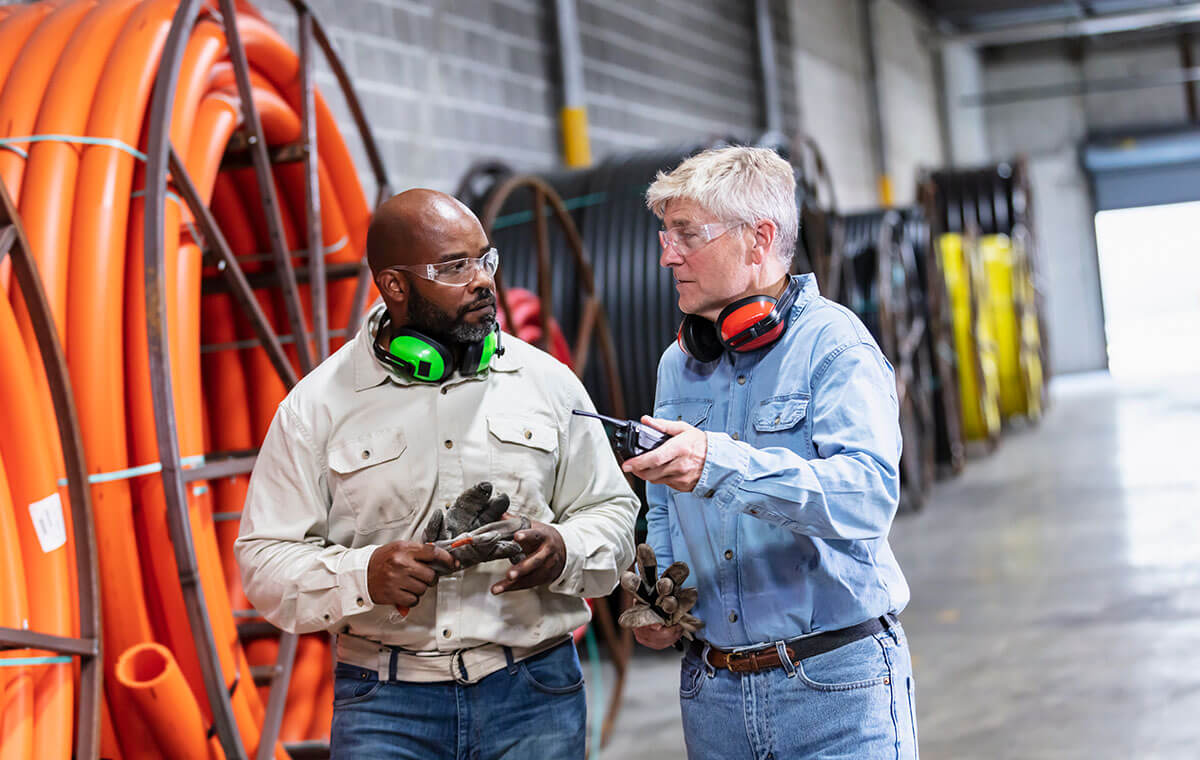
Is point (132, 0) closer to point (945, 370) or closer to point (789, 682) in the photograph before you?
point (789, 682)

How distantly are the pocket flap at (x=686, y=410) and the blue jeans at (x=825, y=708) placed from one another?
1.52 ft

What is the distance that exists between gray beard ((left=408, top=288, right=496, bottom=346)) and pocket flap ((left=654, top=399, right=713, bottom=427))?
367 millimetres

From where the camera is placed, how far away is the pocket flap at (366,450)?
7.25 ft

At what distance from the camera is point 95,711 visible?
2826 mm

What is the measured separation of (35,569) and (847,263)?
787cm

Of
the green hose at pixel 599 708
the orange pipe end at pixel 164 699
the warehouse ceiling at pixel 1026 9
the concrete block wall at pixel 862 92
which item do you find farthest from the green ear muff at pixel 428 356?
the warehouse ceiling at pixel 1026 9

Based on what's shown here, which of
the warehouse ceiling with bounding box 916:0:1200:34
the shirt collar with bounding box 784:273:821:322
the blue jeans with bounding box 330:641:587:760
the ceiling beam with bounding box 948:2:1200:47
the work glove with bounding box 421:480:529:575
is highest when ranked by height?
the warehouse ceiling with bounding box 916:0:1200:34

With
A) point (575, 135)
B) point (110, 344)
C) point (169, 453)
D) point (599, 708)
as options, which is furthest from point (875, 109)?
point (169, 453)

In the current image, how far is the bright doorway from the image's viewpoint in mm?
24078

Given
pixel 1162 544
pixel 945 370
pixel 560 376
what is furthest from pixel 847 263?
pixel 560 376

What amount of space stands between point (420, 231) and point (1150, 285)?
86.8 ft

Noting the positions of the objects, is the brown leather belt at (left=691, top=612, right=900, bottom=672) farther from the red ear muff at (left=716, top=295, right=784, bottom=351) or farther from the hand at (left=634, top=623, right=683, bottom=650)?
the red ear muff at (left=716, top=295, right=784, bottom=351)

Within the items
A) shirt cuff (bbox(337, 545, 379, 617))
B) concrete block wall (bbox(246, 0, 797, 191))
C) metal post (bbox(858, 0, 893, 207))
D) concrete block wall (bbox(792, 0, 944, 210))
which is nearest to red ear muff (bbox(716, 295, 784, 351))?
shirt cuff (bbox(337, 545, 379, 617))

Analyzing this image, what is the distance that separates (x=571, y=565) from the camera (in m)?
2.19
